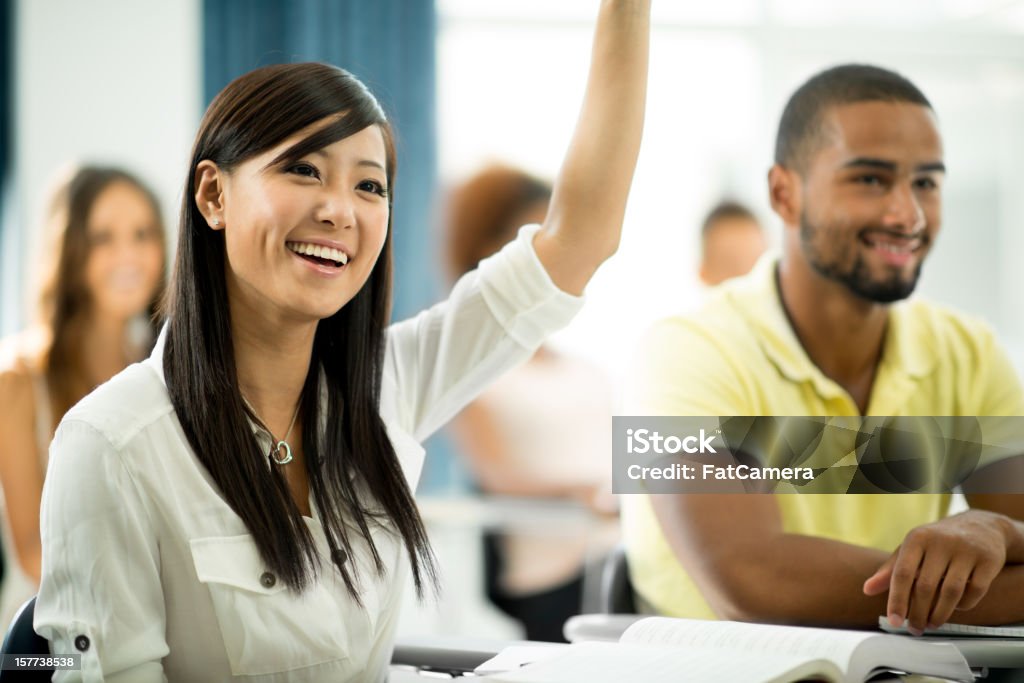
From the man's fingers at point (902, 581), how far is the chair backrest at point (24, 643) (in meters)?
0.76

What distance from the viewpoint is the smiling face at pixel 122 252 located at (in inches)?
83.1

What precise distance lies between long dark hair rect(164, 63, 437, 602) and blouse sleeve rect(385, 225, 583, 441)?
7cm

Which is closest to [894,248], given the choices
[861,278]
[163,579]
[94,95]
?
[861,278]

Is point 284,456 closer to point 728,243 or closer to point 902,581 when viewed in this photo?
point 902,581

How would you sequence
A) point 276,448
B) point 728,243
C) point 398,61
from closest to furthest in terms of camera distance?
point 276,448 < point 728,243 < point 398,61

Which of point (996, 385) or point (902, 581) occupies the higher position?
point (996, 385)

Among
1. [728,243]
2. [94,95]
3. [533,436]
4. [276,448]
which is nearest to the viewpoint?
[276,448]

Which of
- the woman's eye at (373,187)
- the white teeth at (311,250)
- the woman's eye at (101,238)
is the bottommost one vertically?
the white teeth at (311,250)

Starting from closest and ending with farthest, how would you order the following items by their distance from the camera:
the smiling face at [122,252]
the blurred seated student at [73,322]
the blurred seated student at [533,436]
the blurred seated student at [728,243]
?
A: the blurred seated student at [73,322], the smiling face at [122,252], the blurred seated student at [533,436], the blurred seated student at [728,243]

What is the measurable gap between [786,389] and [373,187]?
58 cm

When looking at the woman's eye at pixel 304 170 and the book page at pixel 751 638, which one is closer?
the book page at pixel 751 638

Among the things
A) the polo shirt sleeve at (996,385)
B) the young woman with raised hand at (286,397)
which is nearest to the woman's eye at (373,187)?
the young woman with raised hand at (286,397)

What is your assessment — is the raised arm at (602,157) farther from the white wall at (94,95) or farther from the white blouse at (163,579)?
the white wall at (94,95)

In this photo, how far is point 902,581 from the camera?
100cm
